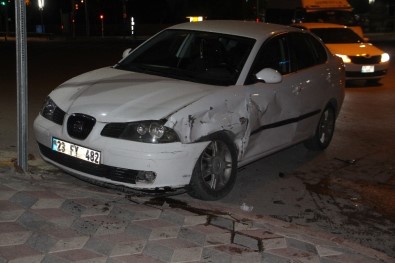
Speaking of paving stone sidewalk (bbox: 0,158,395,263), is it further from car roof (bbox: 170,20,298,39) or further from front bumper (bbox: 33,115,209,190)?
car roof (bbox: 170,20,298,39)

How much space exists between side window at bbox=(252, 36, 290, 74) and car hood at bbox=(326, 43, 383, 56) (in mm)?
6920

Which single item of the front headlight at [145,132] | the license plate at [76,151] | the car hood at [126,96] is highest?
the car hood at [126,96]

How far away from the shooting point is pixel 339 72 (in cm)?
750

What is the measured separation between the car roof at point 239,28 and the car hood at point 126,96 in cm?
106

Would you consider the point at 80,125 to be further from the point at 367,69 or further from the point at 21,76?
the point at 367,69

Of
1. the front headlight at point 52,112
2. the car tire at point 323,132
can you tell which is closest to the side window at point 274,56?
the car tire at point 323,132

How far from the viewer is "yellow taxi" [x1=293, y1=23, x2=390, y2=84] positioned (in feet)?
42.3

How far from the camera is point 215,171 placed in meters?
5.20

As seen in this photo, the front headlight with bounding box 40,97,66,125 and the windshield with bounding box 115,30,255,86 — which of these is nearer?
the front headlight with bounding box 40,97,66,125

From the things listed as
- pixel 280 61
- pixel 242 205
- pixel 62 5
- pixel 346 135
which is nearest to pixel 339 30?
pixel 346 135

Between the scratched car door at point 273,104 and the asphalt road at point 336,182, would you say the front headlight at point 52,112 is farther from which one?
the scratched car door at point 273,104

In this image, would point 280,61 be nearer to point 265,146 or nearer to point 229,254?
point 265,146

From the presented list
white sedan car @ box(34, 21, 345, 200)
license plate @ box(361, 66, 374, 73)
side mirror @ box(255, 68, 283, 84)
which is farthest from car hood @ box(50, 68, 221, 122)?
license plate @ box(361, 66, 374, 73)

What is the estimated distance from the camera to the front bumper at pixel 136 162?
4.57 meters
